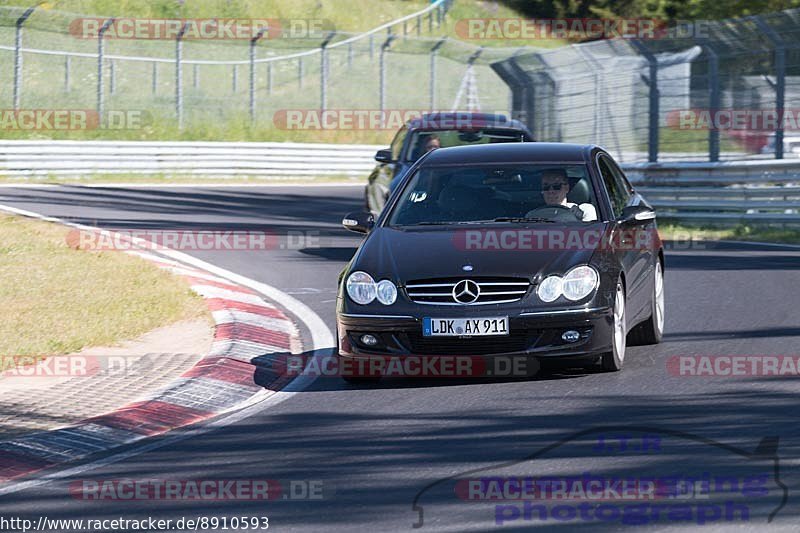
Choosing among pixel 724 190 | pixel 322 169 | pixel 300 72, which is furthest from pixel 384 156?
pixel 300 72

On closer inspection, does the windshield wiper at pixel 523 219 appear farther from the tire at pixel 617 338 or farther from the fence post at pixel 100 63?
the fence post at pixel 100 63

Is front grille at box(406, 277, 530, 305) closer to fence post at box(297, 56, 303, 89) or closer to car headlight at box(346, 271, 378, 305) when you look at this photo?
car headlight at box(346, 271, 378, 305)

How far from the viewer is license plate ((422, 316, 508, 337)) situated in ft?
27.2

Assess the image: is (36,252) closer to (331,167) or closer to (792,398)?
(792,398)

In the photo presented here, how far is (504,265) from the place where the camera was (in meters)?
8.52

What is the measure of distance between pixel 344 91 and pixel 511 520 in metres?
40.3

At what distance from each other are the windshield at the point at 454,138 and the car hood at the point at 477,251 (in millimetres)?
6343

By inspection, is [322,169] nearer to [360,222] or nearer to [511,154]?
[511,154]

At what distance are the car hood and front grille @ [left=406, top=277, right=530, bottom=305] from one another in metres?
0.04

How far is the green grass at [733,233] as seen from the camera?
18.9 metres

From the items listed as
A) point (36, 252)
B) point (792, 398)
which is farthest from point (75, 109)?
point (792, 398)
